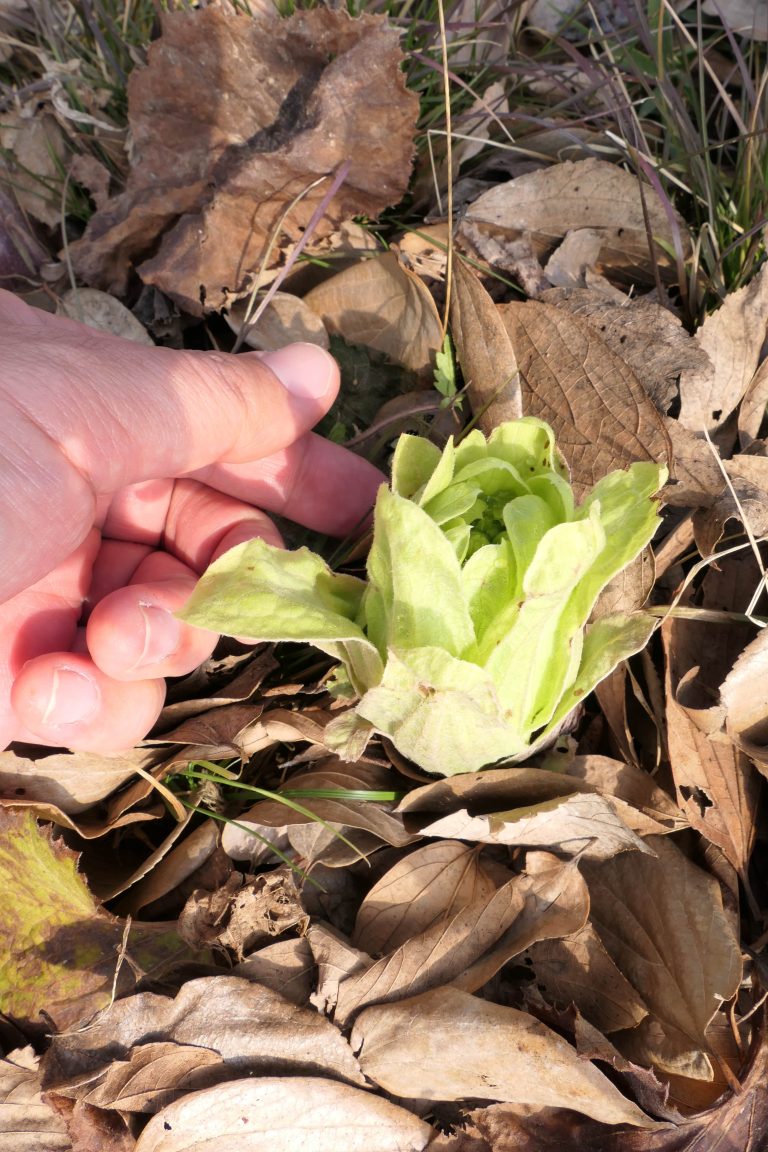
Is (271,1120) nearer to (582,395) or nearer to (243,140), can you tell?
(582,395)

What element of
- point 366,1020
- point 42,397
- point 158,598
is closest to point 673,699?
point 366,1020

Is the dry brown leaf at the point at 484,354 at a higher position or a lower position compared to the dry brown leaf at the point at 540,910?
higher

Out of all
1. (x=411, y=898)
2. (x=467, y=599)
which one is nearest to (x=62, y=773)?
(x=411, y=898)

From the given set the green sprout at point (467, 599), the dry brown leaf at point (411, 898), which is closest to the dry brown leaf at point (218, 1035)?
the dry brown leaf at point (411, 898)

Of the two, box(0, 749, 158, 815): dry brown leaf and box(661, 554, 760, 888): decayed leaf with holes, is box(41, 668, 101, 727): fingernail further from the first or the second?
box(661, 554, 760, 888): decayed leaf with holes

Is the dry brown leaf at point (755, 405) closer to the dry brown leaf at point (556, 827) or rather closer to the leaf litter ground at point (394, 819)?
the leaf litter ground at point (394, 819)

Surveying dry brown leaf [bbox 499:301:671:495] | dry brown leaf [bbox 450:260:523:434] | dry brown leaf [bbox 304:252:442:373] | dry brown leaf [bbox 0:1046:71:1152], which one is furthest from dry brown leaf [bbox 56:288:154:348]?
dry brown leaf [bbox 0:1046:71:1152]
